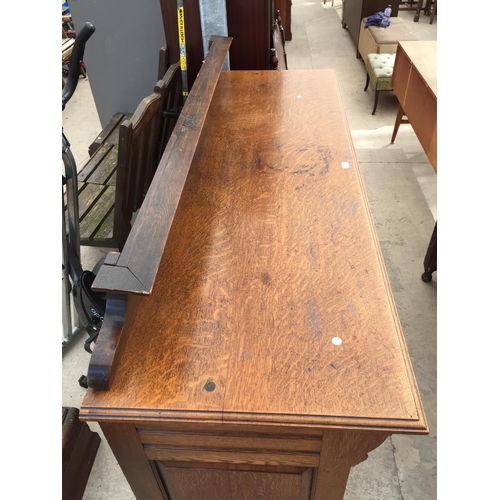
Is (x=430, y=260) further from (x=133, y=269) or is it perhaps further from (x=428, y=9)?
(x=428, y=9)

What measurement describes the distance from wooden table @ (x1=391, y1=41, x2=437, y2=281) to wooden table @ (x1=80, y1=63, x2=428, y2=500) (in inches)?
49.1

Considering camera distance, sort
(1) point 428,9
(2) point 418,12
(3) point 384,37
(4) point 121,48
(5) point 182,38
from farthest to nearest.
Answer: (1) point 428,9, (2) point 418,12, (3) point 384,37, (4) point 121,48, (5) point 182,38

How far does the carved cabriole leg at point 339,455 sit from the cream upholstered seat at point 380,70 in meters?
3.47

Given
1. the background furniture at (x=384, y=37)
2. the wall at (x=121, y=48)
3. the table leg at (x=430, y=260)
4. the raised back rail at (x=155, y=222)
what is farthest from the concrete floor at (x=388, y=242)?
the raised back rail at (x=155, y=222)

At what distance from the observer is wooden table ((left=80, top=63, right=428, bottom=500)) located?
791 millimetres

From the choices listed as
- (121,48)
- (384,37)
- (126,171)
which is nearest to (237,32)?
(121,48)

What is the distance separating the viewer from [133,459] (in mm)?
1000

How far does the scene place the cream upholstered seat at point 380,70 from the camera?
12.0ft

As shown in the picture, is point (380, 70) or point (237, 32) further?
point (380, 70)

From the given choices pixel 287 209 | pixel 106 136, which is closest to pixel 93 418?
pixel 287 209

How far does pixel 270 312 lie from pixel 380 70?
3.46m

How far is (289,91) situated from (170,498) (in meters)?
1.59

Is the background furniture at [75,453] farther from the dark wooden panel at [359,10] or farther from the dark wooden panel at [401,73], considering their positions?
the dark wooden panel at [359,10]

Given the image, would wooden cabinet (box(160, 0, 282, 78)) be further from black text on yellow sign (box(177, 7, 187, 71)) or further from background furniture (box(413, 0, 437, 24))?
background furniture (box(413, 0, 437, 24))
